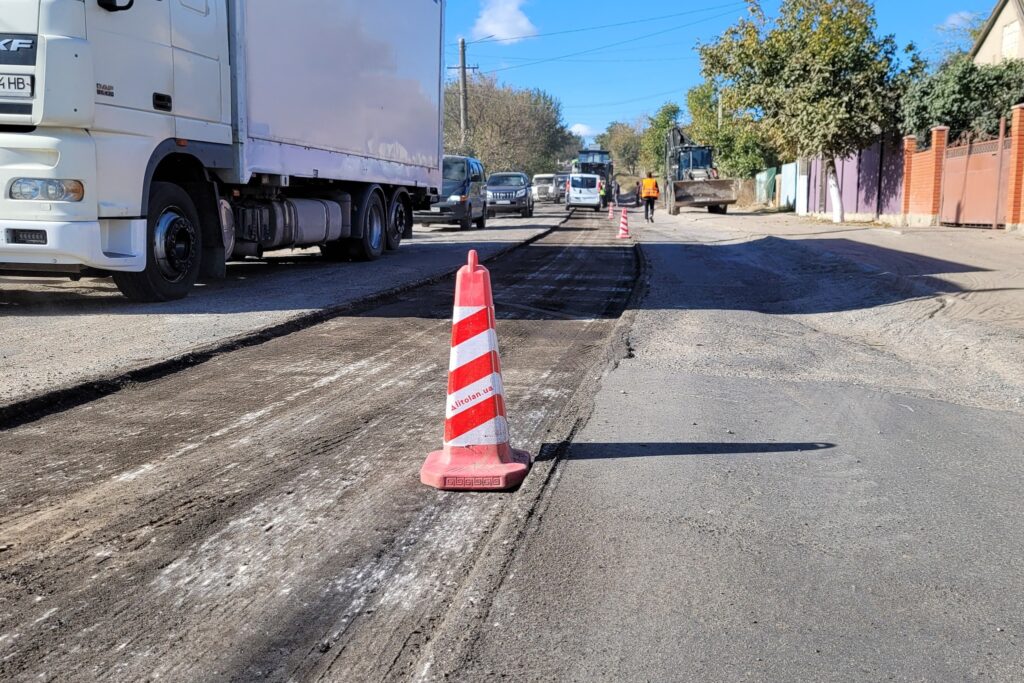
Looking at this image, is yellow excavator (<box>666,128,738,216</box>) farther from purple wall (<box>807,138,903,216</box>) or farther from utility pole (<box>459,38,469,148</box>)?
utility pole (<box>459,38,469,148</box>)

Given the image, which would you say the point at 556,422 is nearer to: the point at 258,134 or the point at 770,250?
the point at 258,134

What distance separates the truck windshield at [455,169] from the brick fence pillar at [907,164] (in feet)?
44.0

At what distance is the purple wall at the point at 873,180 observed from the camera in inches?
1137

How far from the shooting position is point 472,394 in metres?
4.28

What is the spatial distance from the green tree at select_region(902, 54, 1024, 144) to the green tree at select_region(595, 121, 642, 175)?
4490 inches

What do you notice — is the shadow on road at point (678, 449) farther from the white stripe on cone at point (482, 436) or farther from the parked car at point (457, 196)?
the parked car at point (457, 196)

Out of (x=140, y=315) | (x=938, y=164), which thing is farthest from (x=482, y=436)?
(x=938, y=164)

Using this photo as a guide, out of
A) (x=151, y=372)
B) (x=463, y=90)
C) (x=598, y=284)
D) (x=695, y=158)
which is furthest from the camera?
(x=463, y=90)

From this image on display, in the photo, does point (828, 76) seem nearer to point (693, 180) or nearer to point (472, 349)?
point (693, 180)

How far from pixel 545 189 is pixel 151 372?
57071 millimetres

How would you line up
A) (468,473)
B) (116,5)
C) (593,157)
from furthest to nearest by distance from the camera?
(593,157)
(116,5)
(468,473)

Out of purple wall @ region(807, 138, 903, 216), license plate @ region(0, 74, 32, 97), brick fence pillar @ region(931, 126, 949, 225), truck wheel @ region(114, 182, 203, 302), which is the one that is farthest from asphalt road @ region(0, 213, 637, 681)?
purple wall @ region(807, 138, 903, 216)

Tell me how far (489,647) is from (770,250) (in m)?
16.7

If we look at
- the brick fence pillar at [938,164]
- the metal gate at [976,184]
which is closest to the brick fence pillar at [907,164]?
the brick fence pillar at [938,164]
